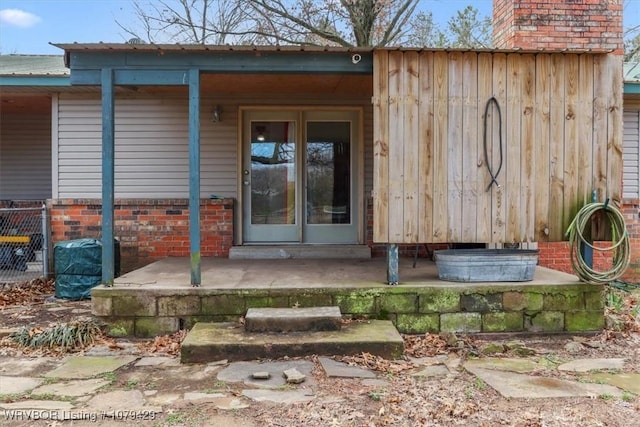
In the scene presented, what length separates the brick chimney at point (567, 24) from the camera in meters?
6.52

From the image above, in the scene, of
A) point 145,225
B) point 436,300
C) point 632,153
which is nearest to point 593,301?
point 436,300

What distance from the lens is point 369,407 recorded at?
113 inches

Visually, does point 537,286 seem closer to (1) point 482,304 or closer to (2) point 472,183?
(1) point 482,304

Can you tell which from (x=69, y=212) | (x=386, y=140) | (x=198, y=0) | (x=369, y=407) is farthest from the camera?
(x=198, y=0)

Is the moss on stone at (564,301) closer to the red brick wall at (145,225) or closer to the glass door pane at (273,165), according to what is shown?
the glass door pane at (273,165)

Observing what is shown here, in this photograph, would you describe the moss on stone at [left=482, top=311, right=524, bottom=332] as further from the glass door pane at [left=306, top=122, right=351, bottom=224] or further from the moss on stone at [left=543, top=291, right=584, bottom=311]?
the glass door pane at [left=306, top=122, right=351, bottom=224]

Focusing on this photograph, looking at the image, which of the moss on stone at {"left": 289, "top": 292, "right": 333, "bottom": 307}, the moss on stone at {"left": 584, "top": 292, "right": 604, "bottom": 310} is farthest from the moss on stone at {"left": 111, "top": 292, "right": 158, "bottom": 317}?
the moss on stone at {"left": 584, "top": 292, "right": 604, "bottom": 310}

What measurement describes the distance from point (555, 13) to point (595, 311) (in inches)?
169

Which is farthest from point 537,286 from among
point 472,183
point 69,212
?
point 69,212

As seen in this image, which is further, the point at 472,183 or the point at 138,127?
the point at 138,127

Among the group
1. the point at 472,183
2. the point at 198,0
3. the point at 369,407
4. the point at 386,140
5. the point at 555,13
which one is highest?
the point at 198,0

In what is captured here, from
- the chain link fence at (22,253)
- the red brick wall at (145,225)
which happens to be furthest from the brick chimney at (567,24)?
the chain link fence at (22,253)

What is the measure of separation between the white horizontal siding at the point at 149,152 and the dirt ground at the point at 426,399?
258cm

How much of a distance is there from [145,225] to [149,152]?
A: 1.00m
